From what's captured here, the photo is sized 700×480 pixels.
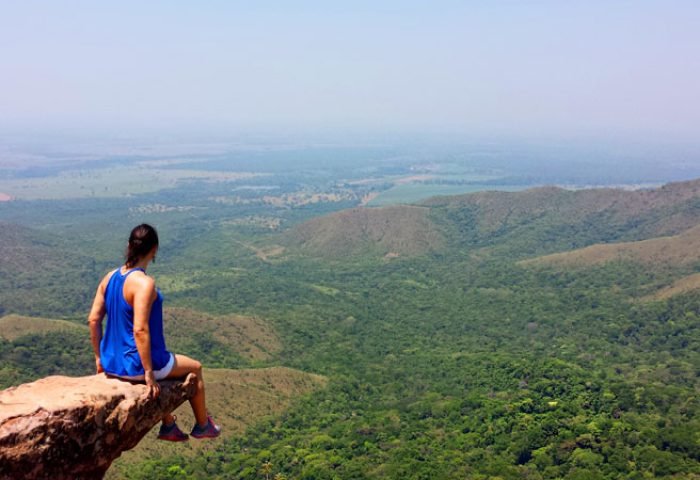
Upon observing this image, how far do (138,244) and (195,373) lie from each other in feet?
7.20

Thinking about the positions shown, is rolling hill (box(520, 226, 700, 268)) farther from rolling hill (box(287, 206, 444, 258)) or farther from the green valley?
rolling hill (box(287, 206, 444, 258))

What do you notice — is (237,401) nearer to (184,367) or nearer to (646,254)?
(184,367)

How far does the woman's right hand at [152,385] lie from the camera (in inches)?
286

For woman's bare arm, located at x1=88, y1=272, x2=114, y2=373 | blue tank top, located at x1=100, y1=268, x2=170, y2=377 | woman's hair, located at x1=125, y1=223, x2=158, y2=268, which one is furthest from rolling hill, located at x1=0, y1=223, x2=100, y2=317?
woman's hair, located at x1=125, y1=223, x2=158, y2=268

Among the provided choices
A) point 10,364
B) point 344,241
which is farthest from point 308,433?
point 344,241

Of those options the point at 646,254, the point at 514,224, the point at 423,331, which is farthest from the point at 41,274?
the point at 646,254

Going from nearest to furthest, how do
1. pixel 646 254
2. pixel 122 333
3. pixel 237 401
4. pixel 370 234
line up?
pixel 122 333, pixel 237 401, pixel 646 254, pixel 370 234

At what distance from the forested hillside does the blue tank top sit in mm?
33867

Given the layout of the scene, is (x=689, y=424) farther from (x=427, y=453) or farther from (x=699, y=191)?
(x=699, y=191)

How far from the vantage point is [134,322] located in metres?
6.93

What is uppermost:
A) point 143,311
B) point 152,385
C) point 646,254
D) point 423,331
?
point 143,311

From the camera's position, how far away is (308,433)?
160 ft

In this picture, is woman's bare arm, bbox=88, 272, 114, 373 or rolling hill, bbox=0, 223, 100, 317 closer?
woman's bare arm, bbox=88, 272, 114, 373

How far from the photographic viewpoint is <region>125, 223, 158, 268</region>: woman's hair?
24.1ft
